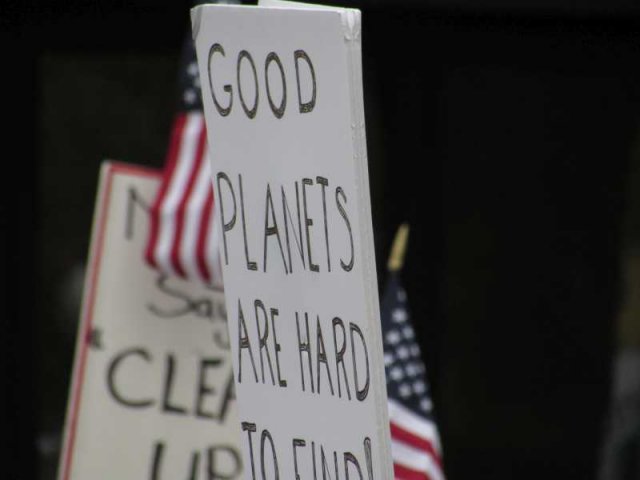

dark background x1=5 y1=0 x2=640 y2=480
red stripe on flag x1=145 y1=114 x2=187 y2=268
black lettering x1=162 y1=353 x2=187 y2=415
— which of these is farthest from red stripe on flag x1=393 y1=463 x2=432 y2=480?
dark background x1=5 y1=0 x2=640 y2=480

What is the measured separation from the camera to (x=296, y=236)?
114 inches

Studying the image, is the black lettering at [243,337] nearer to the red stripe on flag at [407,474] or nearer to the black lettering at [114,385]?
the red stripe on flag at [407,474]

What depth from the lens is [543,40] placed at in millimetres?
6586

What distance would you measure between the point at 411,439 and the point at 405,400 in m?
0.11

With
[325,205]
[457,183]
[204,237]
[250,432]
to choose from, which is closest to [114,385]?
[204,237]

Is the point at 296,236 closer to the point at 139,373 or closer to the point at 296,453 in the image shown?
Answer: the point at 296,453

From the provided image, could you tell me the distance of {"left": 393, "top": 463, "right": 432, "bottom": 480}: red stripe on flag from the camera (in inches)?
161

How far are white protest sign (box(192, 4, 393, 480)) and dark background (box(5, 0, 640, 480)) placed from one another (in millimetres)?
3194

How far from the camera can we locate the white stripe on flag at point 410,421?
4.11m

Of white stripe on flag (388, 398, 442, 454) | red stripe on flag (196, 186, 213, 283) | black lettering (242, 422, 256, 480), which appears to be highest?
red stripe on flag (196, 186, 213, 283)

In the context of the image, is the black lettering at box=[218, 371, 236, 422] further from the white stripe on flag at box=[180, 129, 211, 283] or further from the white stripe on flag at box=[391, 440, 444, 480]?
the white stripe on flag at box=[391, 440, 444, 480]

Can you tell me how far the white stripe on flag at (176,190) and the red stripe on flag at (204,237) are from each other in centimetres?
9

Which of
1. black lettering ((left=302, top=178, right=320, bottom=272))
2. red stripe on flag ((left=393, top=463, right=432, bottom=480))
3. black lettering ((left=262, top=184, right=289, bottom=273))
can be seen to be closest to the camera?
black lettering ((left=302, top=178, right=320, bottom=272))

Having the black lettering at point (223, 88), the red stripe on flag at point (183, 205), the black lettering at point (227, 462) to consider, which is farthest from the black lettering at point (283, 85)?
the black lettering at point (227, 462)
